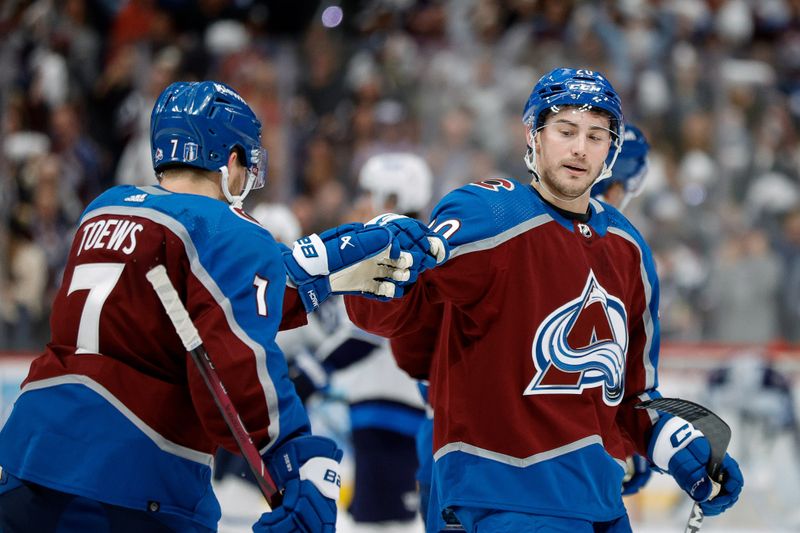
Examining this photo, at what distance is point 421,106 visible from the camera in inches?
322

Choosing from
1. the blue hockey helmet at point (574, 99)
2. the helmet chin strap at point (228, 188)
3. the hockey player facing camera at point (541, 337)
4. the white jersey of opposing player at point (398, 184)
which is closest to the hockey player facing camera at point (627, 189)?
the hockey player facing camera at point (541, 337)

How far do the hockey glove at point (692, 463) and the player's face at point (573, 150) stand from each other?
0.60 m

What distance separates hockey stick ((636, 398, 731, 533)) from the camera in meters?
2.70

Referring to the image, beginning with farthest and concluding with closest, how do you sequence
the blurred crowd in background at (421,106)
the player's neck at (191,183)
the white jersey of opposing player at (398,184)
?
the blurred crowd in background at (421,106), the white jersey of opposing player at (398,184), the player's neck at (191,183)

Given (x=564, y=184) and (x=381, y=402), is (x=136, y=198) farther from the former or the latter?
(x=381, y=402)

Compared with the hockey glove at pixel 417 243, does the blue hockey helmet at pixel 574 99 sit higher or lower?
higher

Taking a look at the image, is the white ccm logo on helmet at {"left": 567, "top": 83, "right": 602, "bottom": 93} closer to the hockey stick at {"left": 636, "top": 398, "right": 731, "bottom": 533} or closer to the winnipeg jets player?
the hockey stick at {"left": 636, "top": 398, "right": 731, "bottom": 533}

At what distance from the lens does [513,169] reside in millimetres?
7586

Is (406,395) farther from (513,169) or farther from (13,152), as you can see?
(13,152)

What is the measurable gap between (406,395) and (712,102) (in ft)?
16.6

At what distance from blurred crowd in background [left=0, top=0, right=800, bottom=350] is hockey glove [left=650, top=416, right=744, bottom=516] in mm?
4505

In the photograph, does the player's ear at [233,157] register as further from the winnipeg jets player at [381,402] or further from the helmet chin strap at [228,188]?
the winnipeg jets player at [381,402]

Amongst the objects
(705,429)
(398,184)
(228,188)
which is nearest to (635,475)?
(705,429)

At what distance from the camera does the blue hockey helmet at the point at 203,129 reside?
7.75 ft
